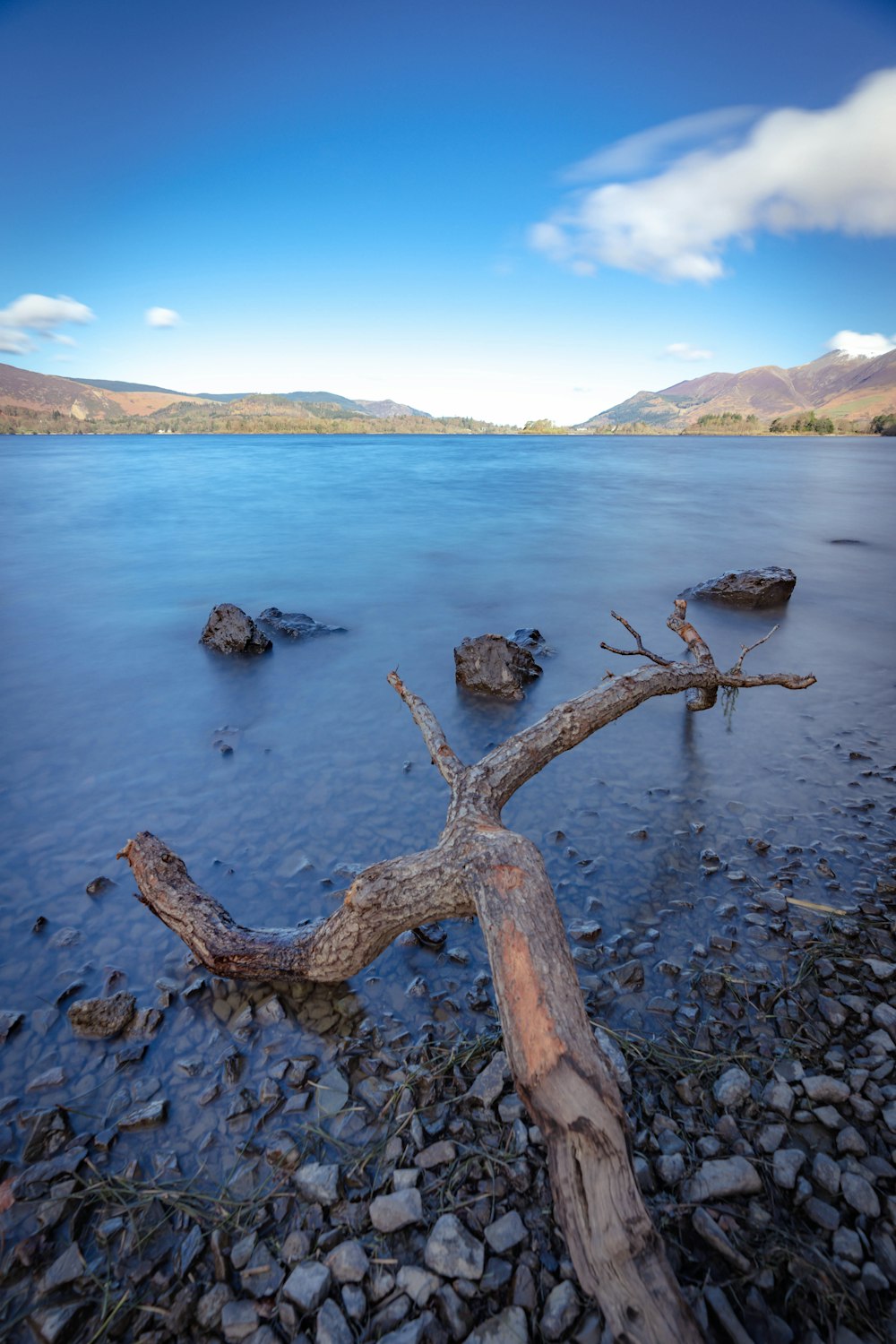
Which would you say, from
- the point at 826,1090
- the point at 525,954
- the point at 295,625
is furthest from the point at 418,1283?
the point at 295,625

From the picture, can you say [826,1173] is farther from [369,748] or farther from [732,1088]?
[369,748]

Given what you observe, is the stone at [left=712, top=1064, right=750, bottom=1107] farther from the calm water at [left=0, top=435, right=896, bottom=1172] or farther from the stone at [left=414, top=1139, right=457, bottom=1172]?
the stone at [left=414, top=1139, right=457, bottom=1172]

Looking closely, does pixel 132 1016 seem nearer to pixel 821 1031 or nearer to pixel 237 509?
pixel 821 1031

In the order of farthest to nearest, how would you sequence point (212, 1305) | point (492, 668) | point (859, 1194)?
1. point (492, 668)
2. point (859, 1194)
3. point (212, 1305)

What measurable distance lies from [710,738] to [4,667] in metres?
8.42

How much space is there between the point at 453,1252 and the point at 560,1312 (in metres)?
0.35

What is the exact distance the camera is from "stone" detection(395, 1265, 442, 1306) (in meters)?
1.91

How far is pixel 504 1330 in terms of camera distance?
1.80 meters

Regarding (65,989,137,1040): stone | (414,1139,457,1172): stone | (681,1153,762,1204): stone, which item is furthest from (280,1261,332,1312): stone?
(65,989,137,1040): stone

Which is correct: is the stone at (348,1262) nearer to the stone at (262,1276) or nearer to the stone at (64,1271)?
the stone at (262,1276)

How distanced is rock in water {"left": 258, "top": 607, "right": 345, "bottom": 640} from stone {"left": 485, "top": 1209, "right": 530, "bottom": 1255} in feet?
24.7

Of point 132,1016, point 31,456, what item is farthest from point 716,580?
point 31,456

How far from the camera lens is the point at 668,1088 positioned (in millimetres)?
2527

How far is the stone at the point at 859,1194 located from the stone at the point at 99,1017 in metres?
2.99
